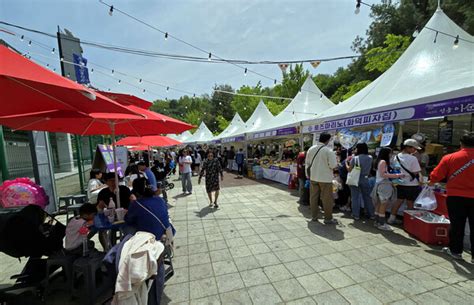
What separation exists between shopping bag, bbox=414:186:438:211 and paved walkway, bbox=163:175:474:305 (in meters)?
0.62

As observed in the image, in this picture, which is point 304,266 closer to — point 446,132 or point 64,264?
point 64,264

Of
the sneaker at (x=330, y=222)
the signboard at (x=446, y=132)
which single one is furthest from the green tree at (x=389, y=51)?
the sneaker at (x=330, y=222)

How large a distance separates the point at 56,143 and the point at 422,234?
403 inches

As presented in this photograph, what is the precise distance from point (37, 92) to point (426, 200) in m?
5.80

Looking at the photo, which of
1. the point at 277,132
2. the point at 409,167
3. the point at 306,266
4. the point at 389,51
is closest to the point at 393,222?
the point at 409,167

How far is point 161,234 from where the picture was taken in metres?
2.53

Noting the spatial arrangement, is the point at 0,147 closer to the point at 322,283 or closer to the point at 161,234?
the point at 161,234

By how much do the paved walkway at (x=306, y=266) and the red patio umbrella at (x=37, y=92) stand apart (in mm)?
2359

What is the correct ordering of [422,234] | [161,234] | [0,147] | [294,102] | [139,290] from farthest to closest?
1. [294,102]
2. [0,147]
3. [422,234]
4. [161,234]
5. [139,290]

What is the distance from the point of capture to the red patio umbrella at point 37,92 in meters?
1.56

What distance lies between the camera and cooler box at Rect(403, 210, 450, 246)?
3.44 metres

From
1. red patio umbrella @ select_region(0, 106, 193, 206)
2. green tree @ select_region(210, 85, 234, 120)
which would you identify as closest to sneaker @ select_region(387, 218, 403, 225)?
red patio umbrella @ select_region(0, 106, 193, 206)

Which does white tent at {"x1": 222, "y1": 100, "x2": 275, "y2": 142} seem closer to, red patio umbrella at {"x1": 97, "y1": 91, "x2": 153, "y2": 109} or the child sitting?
red patio umbrella at {"x1": 97, "y1": 91, "x2": 153, "y2": 109}

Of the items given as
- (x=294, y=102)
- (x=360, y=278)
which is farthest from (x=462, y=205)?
(x=294, y=102)
